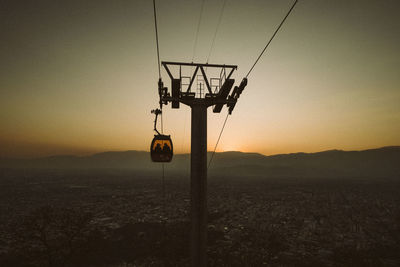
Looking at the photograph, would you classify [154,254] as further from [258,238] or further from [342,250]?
[342,250]

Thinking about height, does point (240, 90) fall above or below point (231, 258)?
above

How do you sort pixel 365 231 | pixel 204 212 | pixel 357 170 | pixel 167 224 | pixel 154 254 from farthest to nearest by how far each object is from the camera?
1. pixel 357 170
2. pixel 167 224
3. pixel 365 231
4. pixel 154 254
5. pixel 204 212

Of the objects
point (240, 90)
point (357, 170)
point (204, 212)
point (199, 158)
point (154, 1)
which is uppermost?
point (154, 1)

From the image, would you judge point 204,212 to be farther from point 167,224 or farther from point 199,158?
point 167,224

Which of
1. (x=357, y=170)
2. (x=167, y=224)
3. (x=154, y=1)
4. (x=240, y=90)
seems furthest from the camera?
(x=357, y=170)

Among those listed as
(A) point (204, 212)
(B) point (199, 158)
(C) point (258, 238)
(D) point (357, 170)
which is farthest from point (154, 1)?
(D) point (357, 170)

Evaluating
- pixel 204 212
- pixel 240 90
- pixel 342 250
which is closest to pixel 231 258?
pixel 342 250

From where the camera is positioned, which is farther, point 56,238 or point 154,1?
point 56,238
